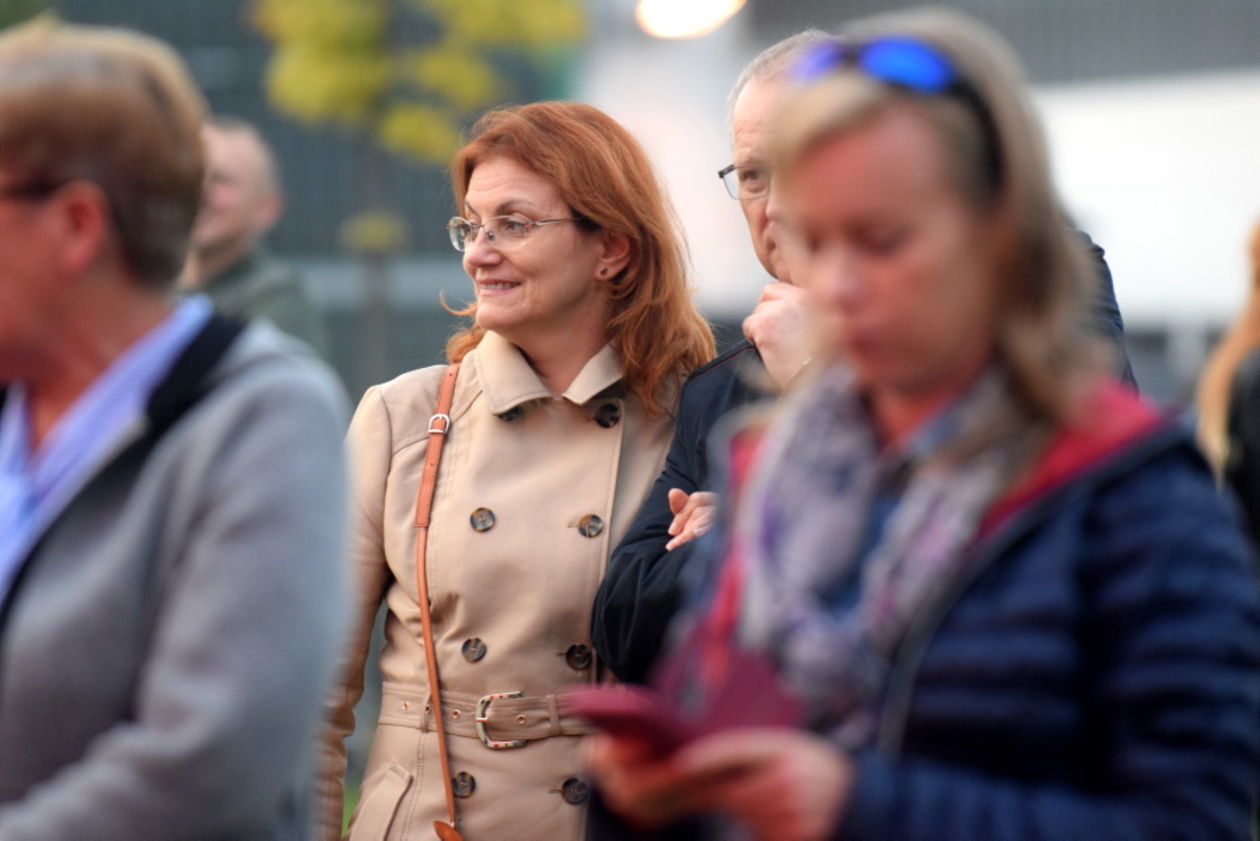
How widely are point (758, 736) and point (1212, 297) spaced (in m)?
13.9

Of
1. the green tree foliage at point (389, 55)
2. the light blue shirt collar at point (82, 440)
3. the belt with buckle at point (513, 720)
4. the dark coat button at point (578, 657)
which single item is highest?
the green tree foliage at point (389, 55)

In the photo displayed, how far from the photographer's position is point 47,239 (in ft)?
6.89

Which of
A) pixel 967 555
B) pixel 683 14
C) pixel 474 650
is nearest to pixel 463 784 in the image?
pixel 474 650

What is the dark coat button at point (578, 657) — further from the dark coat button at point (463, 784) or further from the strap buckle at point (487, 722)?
the dark coat button at point (463, 784)

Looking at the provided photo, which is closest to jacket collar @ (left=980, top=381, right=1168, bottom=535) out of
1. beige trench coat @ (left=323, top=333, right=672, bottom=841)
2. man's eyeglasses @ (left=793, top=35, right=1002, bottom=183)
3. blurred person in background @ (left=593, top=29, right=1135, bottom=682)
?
man's eyeglasses @ (left=793, top=35, right=1002, bottom=183)

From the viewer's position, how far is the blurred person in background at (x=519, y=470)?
10.9ft

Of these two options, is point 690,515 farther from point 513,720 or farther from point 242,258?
point 242,258

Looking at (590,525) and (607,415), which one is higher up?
(607,415)

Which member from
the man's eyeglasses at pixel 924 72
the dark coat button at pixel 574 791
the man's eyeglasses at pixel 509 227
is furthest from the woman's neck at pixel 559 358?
the man's eyeglasses at pixel 924 72

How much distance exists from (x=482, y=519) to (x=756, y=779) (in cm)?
185

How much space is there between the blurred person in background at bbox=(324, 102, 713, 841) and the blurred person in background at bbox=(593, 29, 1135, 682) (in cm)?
21

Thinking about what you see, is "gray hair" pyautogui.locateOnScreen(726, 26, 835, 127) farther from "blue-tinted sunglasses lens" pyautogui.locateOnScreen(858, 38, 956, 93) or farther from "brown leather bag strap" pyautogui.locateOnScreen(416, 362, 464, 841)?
"blue-tinted sunglasses lens" pyautogui.locateOnScreen(858, 38, 956, 93)

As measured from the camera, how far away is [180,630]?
1984mm

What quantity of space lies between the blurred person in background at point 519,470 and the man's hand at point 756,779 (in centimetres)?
170
